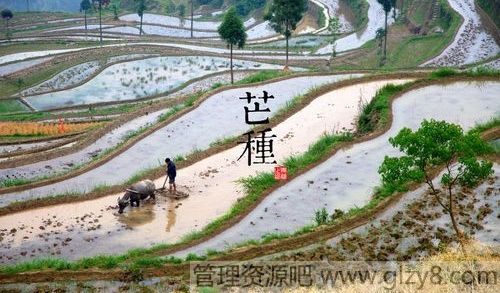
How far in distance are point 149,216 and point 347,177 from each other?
269 inches

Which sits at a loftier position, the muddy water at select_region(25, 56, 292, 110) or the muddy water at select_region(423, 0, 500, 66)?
the muddy water at select_region(423, 0, 500, 66)

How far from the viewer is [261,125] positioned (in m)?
28.4

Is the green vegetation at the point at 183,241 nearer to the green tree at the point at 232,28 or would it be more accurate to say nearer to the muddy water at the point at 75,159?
the muddy water at the point at 75,159

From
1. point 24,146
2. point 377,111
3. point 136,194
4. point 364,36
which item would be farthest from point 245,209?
point 364,36

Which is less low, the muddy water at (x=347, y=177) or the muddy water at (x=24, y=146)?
the muddy water at (x=347, y=177)

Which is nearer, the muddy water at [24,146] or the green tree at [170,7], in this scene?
the muddy water at [24,146]

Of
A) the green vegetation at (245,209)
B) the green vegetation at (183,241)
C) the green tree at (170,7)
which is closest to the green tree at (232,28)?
the green vegetation at (245,209)

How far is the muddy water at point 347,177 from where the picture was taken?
17984 millimetres

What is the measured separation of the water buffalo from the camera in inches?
779

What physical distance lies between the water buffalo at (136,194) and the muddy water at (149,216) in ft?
0.97

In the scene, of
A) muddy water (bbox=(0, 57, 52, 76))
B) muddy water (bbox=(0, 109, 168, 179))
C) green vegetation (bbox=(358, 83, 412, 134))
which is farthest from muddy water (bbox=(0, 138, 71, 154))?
muddy water (bbox=(0, 57, 52, 76))

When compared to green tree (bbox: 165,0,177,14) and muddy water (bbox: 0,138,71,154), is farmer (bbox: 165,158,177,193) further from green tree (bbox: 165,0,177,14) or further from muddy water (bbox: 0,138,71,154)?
green tree (bbox: 165,0,177,14)

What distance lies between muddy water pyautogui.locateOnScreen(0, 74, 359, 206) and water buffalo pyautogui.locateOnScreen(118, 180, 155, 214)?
3.16 meters

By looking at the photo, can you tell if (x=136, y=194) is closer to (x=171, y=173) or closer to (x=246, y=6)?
(x=171, y=173)
